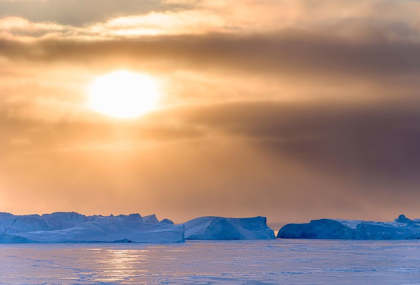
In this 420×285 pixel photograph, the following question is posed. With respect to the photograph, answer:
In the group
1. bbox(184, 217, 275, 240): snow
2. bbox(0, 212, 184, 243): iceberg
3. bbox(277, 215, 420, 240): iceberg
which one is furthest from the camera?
bbox(277, 215, 420, 240): iceberg

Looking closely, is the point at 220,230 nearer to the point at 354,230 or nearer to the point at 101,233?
the point at 354,230

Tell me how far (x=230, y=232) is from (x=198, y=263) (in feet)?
111

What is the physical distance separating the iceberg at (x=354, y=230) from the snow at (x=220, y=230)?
22.3ft

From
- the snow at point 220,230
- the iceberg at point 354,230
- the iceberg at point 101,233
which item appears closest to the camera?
the iceberg at point 101,233

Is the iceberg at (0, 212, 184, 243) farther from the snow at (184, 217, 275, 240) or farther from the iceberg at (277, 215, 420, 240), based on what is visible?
the iceberg at (277, 215, 420, 240)

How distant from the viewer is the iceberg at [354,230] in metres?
59.8

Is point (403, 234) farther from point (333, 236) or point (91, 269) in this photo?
point (91, 269)

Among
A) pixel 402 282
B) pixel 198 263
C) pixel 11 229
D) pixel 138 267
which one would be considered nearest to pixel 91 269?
pixel 138 267

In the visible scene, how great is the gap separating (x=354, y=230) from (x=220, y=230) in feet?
45.6

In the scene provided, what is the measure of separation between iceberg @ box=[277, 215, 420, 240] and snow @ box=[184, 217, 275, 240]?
681 cm

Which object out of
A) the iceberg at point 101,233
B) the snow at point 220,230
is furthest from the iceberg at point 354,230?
the iceberg at point 101,233

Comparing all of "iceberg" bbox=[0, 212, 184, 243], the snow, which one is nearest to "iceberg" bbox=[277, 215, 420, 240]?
the snow

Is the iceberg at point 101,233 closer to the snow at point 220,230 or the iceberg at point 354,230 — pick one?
the snow at point 220,230

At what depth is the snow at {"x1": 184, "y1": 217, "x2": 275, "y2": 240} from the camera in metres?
58.1
